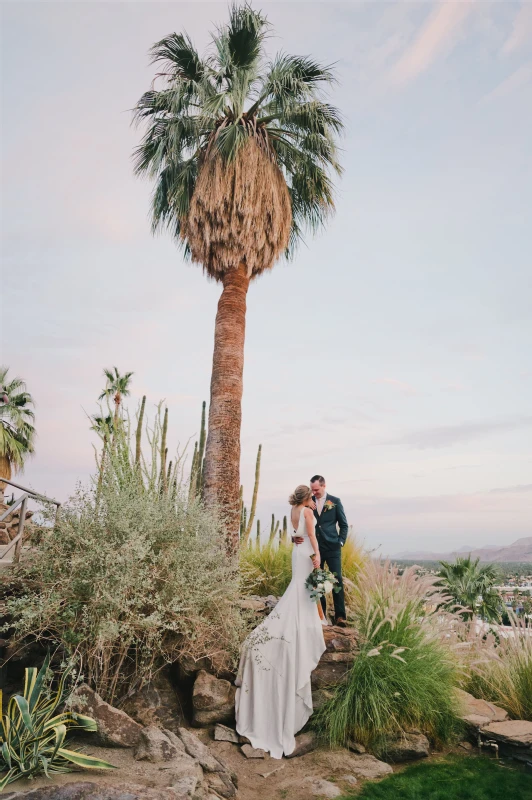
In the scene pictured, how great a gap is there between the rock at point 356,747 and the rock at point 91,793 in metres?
2.85

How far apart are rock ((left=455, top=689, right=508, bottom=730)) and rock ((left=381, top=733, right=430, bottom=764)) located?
83cm

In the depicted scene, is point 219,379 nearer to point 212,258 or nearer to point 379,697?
point 212,258

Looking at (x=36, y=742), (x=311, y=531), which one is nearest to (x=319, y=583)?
(x=311, y=531)

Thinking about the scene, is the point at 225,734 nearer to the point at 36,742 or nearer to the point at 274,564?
the point at 36,742

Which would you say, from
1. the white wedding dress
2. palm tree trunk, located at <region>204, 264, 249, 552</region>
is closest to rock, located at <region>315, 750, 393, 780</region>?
the white wedding dress

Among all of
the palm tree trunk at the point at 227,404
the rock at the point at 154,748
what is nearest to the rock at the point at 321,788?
the rock at the point at 154,748

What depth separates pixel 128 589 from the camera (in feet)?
17.6

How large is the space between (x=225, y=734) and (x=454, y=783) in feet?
8.19

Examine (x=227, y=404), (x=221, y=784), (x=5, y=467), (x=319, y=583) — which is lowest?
(x=221, y=784)

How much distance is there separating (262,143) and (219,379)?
5.57 meters

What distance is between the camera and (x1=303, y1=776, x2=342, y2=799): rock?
16.4 feet

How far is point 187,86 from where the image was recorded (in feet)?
38.8

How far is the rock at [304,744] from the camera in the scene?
588cm

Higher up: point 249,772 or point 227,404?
point 227,404
